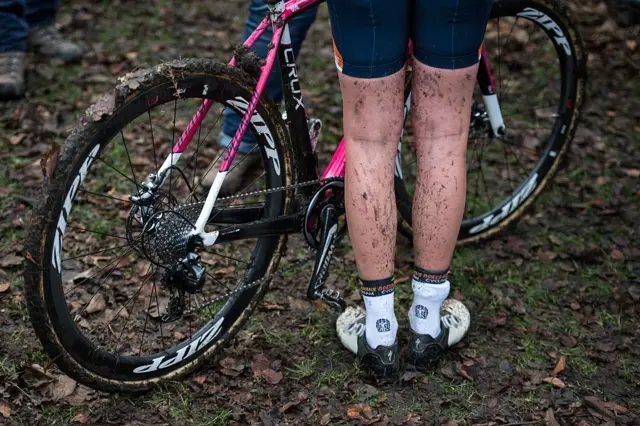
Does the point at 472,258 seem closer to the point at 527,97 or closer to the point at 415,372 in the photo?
the point at 415,372

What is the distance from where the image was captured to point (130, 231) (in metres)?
2.59

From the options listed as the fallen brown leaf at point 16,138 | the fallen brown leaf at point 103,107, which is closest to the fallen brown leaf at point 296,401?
the fallen brown leaf at point 103,107

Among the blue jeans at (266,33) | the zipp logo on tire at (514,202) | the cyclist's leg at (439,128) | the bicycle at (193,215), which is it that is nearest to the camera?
the bicycle at (193,215)

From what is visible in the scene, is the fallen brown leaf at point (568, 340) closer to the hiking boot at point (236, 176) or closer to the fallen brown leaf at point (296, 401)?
the fallen brown leaf at point (296, 401)

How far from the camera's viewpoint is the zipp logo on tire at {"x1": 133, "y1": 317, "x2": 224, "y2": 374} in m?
2.79

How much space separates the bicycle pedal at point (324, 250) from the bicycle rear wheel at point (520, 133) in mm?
512

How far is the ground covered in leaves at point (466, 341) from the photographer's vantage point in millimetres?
2832

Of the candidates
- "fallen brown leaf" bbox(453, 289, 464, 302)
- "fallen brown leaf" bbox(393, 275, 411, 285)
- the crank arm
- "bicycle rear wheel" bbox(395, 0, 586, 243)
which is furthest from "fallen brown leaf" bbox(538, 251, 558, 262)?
the crank arm

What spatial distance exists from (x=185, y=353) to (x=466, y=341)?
3.89 feet

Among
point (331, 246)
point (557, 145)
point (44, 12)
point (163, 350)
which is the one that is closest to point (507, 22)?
point (557, 145)

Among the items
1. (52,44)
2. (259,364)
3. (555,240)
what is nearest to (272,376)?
(259,364)

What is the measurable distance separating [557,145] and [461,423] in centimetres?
164

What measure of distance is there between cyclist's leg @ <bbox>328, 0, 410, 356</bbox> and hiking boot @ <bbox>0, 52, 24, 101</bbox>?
9.32ft

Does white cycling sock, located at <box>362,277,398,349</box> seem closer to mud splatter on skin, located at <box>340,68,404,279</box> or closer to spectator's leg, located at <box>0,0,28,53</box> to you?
mud splatter on skin, located at <box>340,68,404,279</box>
